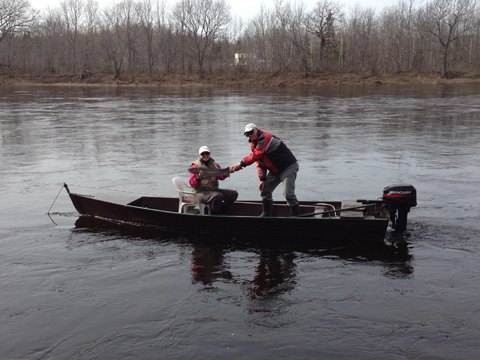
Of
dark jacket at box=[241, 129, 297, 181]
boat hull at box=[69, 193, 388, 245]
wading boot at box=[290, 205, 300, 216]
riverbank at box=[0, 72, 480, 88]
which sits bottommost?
boat hull at box=[69, 193, 388, 245]

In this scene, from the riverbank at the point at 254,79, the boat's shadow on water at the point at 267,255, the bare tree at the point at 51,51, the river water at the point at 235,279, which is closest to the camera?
the river water at the point at 235,279

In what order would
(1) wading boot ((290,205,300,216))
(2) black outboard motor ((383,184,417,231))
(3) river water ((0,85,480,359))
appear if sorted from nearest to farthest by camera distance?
(3) river water ((0,85,480,359))
(2) black outboard motor ((383,184,417,231))
(1) wading boot ((290,205,300,216))

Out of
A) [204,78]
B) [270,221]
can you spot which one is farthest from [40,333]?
[204,78]

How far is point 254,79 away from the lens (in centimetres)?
6072

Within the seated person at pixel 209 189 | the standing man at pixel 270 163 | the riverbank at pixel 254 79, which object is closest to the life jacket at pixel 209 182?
the seated person at pixel 209 189

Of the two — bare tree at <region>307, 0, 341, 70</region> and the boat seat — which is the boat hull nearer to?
the boat seat

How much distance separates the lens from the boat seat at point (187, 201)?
9.08 m

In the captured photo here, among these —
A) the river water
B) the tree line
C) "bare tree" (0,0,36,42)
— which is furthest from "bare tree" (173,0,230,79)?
the river water

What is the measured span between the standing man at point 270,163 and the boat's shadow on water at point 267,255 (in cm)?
68

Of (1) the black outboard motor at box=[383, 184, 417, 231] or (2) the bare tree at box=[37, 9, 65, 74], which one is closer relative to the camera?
(1) the black outboard motor at box=[383, 184, 417, 231]

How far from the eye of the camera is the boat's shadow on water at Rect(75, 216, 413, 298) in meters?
7.46

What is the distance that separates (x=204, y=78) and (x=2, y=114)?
119ft

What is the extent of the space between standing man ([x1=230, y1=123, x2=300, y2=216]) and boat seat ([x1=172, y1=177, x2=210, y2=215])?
0.93 meters

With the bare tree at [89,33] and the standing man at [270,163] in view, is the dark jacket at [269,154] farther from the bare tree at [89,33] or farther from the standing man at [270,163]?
the bare tree at [89,33]
